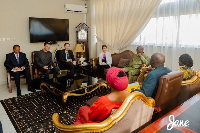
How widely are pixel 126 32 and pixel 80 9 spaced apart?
2.09 metres

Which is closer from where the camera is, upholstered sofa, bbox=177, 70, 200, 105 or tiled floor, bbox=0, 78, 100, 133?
upholstered sofa, bbox=177, 70, 200, 105

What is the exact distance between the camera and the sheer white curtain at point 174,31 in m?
3.80

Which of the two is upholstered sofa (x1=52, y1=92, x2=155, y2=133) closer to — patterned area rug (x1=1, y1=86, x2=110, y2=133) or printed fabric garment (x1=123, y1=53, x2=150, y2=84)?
patterned area rug (x1=1, y1=86, x2=110, y2=133)

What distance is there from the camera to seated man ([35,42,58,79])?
15.5 feet

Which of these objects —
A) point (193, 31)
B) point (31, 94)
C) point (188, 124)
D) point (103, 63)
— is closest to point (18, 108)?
point (31, 94)

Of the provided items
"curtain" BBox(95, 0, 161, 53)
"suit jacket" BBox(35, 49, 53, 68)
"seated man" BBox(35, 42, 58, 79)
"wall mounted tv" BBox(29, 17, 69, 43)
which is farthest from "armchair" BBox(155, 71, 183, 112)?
"wall mounted tv" BBox(29, 17, 69, 43)

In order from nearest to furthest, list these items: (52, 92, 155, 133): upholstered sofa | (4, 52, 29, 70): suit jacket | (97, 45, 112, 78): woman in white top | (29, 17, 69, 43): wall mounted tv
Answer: (52, 92, 155, 133): upholstered sofa, (4, 52, 29, 70): suit jacket, (97, 45, 112, 78): woman in white top, (29, 17, 69, 43): wall mounted tv

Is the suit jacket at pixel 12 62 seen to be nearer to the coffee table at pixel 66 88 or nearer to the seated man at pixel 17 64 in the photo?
the seated man at pixel 17 64

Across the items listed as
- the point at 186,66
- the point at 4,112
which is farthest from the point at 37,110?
the point at 186,66

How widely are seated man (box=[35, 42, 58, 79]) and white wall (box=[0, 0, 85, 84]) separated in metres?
0.77

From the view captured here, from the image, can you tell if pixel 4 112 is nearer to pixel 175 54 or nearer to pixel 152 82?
pixel 152 82

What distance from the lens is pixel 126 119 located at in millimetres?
1337

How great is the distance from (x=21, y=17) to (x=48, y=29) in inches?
34.0

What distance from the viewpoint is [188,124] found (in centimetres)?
121
